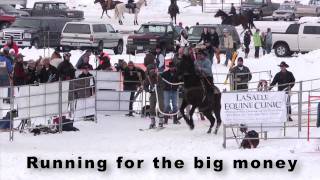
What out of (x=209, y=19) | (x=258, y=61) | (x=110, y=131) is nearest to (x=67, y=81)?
(x=110, y=131)

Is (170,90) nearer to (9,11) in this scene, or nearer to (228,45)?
(228,45)

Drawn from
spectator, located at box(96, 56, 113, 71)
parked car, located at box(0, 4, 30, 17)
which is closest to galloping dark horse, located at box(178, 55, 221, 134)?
spectator, located at box(96, 56, 113, 71)

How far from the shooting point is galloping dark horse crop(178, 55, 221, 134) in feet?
68.1

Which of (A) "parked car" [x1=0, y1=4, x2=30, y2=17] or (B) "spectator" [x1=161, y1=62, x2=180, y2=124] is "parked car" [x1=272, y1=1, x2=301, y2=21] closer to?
(A) "parked car" [x1=0, y1=4, x2=30, y2=17]

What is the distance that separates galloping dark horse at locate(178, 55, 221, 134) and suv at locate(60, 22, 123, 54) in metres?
20.7

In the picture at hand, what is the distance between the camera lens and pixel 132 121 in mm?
23734

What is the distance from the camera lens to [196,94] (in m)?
20.8

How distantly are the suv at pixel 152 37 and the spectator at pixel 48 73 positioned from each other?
659 inches

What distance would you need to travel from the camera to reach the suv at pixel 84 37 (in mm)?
41688

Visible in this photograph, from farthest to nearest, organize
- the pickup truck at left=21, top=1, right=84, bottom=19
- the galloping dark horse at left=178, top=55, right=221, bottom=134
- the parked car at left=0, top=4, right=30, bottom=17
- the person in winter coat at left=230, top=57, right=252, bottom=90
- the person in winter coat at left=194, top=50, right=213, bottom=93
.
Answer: the pickup truck at left=21, top=1, right=84, bottom=19, the parked car at left=0, top=4, right=30, bottom=17, the person in winter coat at left=230, top=57, right=252, bottom=90, the person in winter coat at left=194, top=50, right=213, bottom=93, the galloping dark horse at left=178, top=55, right=221, bottom=134

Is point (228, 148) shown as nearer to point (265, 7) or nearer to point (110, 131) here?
point (110, 131)

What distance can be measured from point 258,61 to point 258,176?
22.2 metres

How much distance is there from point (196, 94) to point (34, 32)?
2255 centimetres

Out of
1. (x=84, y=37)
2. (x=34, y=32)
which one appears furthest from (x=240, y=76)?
(x=34, y=32)
